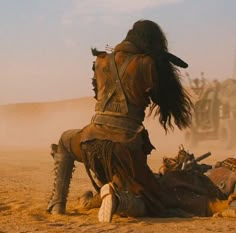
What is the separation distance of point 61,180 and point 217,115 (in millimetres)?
17287

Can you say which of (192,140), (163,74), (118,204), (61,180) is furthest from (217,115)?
(118,204)

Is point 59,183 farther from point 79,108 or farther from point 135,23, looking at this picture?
point 79,108

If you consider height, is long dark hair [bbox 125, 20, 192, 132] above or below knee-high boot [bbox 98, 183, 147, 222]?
above

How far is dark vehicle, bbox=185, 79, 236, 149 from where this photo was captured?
72.6 ft

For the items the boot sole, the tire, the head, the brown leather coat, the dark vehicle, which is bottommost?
the boot sole

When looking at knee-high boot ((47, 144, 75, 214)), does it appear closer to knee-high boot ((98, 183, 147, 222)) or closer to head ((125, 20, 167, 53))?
knee-high boot ((98, 183, 147, 222))

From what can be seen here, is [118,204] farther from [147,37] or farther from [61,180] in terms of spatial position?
[147,37]

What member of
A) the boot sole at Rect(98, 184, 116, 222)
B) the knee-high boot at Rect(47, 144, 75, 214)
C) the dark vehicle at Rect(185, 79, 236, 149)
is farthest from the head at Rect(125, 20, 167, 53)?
the dark vehicle at Rect(185, 79, 236, 149)

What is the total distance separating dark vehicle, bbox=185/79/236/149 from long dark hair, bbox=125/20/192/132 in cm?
1629

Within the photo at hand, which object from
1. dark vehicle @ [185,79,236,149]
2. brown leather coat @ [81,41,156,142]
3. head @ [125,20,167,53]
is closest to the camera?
brown leather coat @ [81,41,156,142]

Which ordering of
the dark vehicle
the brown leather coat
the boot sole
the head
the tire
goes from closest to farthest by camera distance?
the boot sole < the brown leather coat < the head < the dark vehicle < the tire

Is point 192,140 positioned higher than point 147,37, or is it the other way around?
point 192,140

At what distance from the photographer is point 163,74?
219 inches

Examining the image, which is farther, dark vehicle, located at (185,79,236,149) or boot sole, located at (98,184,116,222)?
dark vehicle, located at (185,79,236,149)
